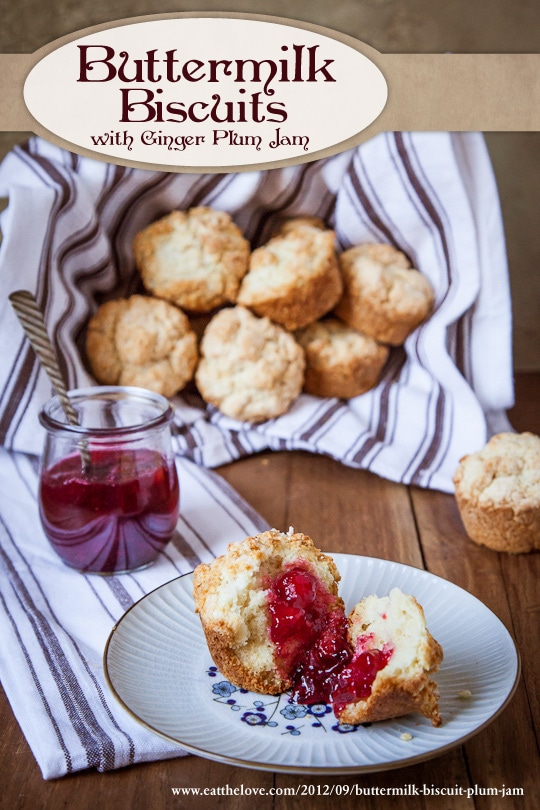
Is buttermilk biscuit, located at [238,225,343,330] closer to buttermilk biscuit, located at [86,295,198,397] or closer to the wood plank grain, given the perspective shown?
buttermilk biscuit, located at [86,295,198,397]

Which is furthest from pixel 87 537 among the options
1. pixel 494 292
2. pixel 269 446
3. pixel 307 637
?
pixel 494 292

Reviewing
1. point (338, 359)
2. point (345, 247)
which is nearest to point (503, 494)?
point (338, 359)

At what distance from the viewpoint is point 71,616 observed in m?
1.46

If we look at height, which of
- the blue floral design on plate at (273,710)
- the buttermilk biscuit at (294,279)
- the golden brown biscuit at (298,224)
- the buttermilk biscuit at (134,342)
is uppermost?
the golden brown biscuit at (298,224)

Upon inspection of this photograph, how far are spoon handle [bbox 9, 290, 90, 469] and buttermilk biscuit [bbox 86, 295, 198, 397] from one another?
41cm

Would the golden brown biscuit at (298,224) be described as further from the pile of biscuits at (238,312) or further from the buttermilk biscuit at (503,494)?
the buttermilk biscuit at (503,494)

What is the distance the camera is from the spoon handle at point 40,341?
1619 mm

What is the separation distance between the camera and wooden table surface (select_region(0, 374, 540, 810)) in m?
1.08

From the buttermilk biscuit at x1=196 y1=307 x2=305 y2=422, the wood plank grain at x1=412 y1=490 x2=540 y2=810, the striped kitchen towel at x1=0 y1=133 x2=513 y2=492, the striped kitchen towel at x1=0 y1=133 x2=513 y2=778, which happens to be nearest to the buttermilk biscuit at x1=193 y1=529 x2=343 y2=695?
the wood plank grain at x1=412 y1=490 x2=540 y2=810

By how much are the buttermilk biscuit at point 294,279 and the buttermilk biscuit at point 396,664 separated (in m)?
1.01

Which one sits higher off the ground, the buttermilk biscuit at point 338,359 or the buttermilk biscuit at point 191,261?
the buttermilk biscuit at point 191,261

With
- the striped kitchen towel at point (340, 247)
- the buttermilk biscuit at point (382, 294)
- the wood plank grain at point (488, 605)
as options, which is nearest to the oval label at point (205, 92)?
the striped kitchen towel at point (340, 247)

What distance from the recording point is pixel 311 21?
5.30 feet

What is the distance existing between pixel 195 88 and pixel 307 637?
1.00 meters
